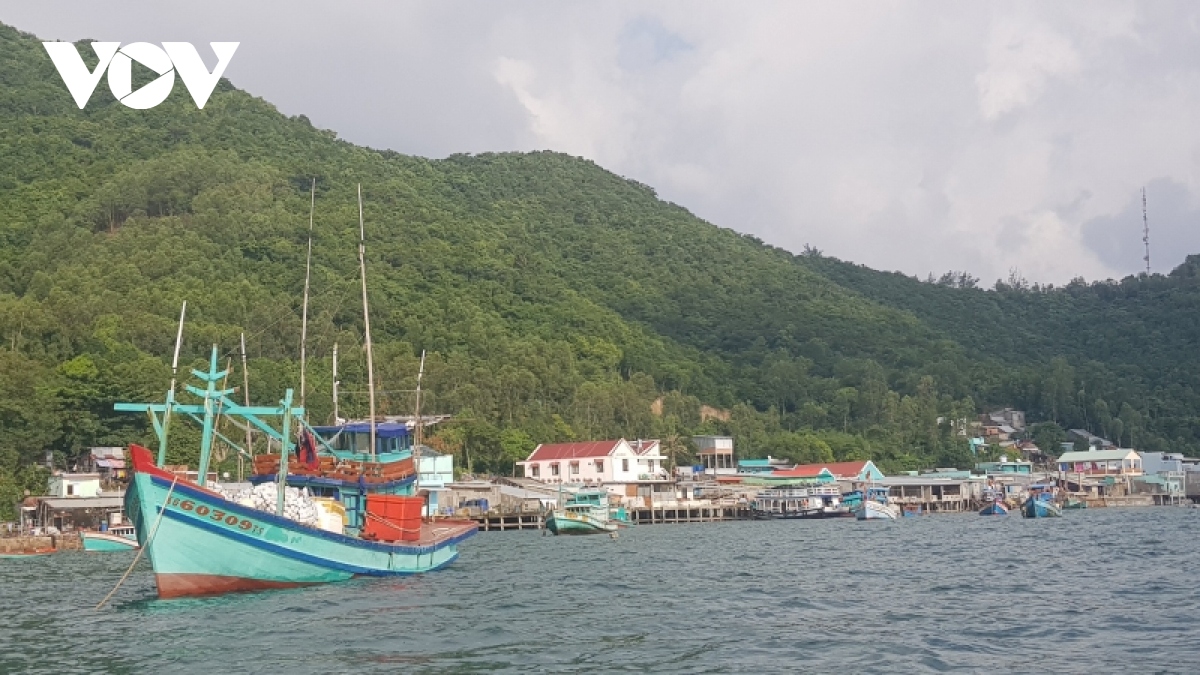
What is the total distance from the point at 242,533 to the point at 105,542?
1362 inches

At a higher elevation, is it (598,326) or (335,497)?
(598,326)

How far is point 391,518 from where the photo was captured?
37.8 meters

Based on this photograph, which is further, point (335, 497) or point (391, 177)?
point (391, 177)

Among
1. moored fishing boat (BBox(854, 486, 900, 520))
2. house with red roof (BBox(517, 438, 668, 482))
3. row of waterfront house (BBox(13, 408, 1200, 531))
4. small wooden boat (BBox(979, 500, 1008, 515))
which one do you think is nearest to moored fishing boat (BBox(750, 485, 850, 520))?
Result: moored fishing boat (BBox(854, 486, 900, 520))

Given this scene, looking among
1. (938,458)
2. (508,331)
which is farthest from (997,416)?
(508,331)

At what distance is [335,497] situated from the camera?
1639 inches

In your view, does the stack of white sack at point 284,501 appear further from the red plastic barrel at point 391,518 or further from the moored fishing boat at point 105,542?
the moored fishing boat at point 105,542

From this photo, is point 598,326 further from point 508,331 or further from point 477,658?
point 477,658

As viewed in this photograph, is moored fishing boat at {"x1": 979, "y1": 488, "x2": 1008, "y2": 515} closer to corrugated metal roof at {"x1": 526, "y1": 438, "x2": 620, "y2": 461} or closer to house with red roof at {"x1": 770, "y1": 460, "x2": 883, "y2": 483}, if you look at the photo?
house with red roof at {"x1": 770, "y1": 460, "x2": 883, "y2": 483}

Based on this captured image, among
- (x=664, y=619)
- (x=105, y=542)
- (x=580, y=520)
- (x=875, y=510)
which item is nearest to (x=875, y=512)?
(x=875, y=510)

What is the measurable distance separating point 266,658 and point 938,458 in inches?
4881

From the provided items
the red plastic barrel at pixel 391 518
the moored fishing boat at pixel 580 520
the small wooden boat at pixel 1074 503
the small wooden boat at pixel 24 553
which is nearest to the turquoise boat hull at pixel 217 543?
the red plastic barrel at pixel 391 518

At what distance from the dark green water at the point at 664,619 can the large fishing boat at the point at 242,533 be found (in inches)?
26.5

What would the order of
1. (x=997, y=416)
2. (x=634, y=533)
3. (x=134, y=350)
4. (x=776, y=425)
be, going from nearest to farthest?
(x=634, y=533)
(x=134, y=350)
(x=776, y=425)
(x=997, y=416)
